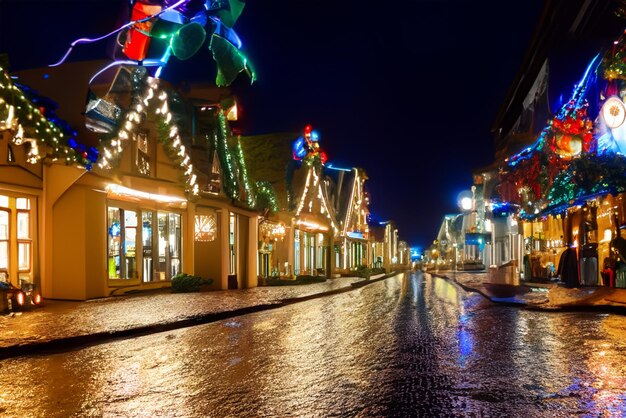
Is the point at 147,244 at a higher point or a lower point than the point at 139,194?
lower

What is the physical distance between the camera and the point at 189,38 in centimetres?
1741

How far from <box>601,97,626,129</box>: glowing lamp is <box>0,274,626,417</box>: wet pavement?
4.23m

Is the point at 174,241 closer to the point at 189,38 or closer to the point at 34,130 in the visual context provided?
Answer: the point at 189,38

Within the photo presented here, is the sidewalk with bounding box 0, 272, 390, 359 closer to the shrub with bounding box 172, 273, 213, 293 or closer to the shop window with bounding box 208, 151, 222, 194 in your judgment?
the shrub with bounding box 172, 273, 213, 293

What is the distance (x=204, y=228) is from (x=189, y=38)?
25.7 ft

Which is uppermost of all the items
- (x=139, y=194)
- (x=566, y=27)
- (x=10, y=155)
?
(x=566, y=27)

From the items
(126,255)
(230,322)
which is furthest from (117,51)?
(230,322)

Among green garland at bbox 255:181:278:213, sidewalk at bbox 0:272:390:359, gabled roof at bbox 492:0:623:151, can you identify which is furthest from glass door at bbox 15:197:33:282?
gabled roof at bbox 492:0:623:151

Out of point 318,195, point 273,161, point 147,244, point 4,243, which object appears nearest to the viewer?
point 4,243

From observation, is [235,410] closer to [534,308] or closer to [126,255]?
[534,308]

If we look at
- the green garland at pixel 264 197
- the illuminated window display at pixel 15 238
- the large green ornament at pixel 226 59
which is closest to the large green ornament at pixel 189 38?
the large green ornament at pixel 226 59

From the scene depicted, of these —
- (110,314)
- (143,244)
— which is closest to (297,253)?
(143,244)

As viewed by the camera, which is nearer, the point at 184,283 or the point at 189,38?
the point at 189,38

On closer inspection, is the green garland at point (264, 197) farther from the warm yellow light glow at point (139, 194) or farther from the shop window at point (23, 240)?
the shop window at point (23, 240)
